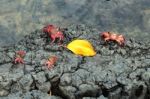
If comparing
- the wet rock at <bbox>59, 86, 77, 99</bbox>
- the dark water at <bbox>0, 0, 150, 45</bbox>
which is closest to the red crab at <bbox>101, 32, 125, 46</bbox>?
the wet rock at <bbox>59, 86, 77, 99</bbox>

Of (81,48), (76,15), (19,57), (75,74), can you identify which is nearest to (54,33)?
(81,48)

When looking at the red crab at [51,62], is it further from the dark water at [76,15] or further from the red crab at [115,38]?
the dark water at [76,15]

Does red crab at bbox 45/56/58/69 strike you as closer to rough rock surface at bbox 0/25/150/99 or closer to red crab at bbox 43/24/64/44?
rough rock surface at bbox 0/25/150/99

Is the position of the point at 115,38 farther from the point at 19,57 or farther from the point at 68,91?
the point at 19,57

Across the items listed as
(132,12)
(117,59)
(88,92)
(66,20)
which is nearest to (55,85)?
(88,92)

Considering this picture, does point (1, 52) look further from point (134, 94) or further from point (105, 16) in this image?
point (105, 16)

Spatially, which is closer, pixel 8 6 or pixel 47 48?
pixel 47 48

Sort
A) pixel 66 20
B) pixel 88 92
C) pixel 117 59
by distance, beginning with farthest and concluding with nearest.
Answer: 1. pixel 66 20
2. pixel 117 59
3. pixel 88 92
